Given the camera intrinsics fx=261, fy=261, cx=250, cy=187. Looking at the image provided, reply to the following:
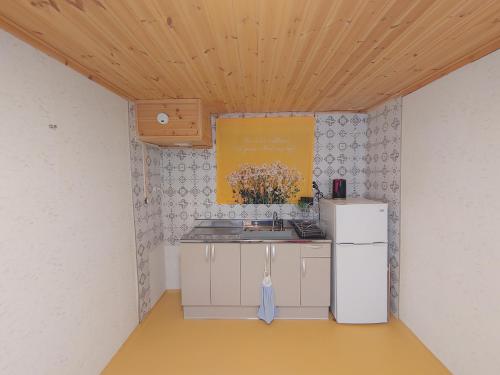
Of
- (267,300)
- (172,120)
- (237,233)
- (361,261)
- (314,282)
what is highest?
(172,120)

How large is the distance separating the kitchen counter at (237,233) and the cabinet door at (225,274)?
0.10m

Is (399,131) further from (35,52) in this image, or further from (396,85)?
(35,52)

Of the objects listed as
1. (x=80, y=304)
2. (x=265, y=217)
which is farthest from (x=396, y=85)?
(x=80, y=304)

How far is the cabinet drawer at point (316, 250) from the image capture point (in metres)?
2.78

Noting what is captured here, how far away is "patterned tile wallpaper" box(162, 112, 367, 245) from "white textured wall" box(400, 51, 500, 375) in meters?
0.82

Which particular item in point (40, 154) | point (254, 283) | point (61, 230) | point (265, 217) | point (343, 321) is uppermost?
point (40, 154)

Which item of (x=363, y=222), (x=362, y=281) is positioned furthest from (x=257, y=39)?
(x=362, y=281)

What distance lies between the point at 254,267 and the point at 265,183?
1.09 metres

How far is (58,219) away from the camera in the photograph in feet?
5.41

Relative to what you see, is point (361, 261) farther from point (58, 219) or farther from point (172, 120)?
point (58, 219)

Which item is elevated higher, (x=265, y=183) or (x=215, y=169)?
(x=215, y=169)

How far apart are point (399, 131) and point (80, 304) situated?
10.3ft

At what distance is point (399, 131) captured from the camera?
2.63 m

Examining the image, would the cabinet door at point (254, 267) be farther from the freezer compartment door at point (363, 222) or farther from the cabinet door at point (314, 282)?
the freezer compartment door at point (363, 222)
